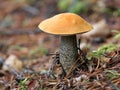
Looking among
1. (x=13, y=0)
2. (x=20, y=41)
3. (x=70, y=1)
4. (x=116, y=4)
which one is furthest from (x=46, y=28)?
(x=13, y=0)

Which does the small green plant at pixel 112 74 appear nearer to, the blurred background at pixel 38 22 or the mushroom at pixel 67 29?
the mushroom at pixel 67 29

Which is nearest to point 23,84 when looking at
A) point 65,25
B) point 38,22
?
point 65,25

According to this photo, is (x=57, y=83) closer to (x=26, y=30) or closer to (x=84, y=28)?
(x=84, y=28)

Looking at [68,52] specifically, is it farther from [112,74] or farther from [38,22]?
[38,22]

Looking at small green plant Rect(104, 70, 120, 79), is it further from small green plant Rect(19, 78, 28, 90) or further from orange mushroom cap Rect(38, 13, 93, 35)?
small green plant Rect(19, 78, 28, 90)

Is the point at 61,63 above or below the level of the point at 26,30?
below

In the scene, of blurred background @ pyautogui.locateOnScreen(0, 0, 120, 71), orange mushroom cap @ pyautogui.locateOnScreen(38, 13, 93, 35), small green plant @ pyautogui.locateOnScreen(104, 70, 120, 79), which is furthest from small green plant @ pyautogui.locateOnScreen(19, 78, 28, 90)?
blurred background @ pyautogui.locateOnScreen(0, 0, 120, 71)

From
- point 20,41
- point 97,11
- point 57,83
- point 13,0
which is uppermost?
point 13,0
